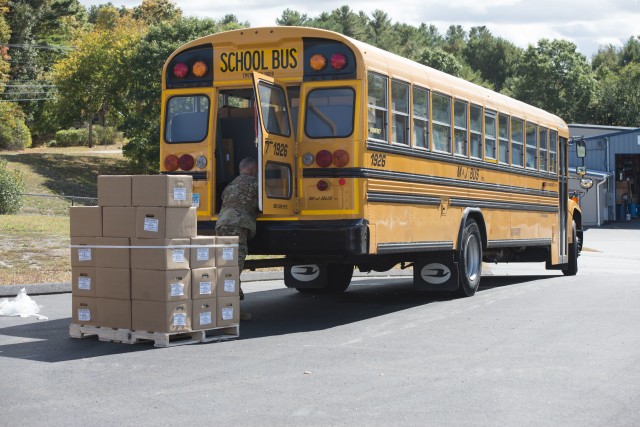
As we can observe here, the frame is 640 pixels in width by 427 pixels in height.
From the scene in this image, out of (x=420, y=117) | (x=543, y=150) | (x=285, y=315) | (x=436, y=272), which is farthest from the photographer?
(x=543, y=150)

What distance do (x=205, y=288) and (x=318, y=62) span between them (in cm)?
299

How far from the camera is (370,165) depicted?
11383 millimetres

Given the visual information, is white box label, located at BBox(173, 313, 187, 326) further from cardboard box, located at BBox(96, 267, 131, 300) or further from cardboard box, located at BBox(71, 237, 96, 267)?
cardboard box, located at BBox(71, 237, 96, 267)

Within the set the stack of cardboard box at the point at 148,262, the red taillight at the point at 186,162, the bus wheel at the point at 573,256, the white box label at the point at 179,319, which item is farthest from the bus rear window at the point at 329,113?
the bus wheel at the point at 573,256

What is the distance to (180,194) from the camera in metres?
9.98

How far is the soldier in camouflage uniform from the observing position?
1116 cm

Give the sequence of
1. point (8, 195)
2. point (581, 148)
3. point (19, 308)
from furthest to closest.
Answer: point (8, 195)
point (581, 148)
point (19, 308)

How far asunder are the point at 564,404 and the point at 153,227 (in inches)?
175

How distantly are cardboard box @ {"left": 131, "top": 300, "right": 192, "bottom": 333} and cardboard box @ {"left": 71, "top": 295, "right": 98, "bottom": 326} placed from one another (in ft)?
1.72

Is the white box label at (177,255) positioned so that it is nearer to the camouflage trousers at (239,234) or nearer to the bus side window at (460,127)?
the camouflage trousers at (239,234)

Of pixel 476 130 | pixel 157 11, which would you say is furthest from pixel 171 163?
pixel 157 11

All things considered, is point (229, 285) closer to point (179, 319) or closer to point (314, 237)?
point (179, 319)

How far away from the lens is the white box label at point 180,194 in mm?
9922

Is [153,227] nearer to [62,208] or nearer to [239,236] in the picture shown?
[239,236]
